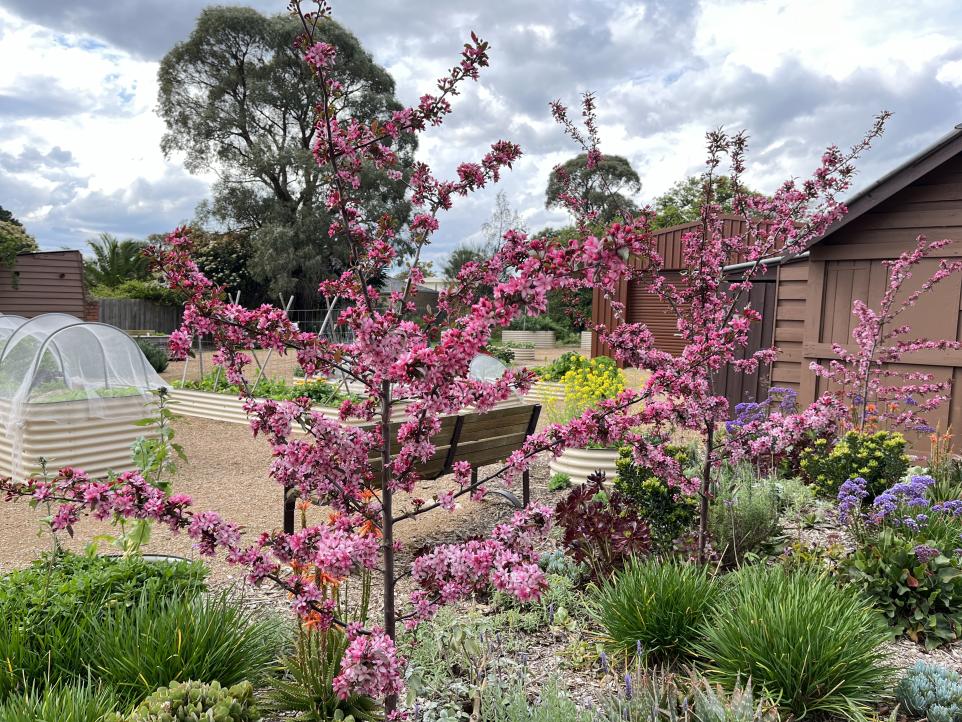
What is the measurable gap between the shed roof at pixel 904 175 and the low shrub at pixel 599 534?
17.3ft

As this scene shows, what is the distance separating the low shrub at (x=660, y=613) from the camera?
3.14 metres

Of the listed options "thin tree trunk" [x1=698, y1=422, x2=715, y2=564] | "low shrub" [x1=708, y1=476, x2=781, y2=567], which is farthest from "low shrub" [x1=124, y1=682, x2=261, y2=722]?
"low shrub" [x1=708, y1=476, x2=781, y2=567]

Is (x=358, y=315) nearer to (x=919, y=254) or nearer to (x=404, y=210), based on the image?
(x=919, y=254)

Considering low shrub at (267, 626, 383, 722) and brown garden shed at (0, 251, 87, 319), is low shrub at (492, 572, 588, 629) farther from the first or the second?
brown garden shed at (0, 251, 87, 319)

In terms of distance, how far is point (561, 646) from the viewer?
11.4 ft

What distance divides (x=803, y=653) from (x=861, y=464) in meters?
3.14

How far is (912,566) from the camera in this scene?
3.69 meters

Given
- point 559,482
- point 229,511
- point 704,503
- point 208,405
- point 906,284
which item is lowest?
point 229,511

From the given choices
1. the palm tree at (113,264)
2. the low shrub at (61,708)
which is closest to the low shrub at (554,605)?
the low shrub at (61,708)

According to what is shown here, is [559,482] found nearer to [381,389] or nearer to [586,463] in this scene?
[586,463]

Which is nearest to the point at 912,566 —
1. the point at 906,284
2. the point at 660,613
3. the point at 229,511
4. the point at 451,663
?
the point at 660,613

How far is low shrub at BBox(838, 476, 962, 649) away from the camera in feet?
11.7

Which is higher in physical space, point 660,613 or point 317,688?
point 660,613

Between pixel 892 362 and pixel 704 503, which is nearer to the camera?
pixel 704 503
